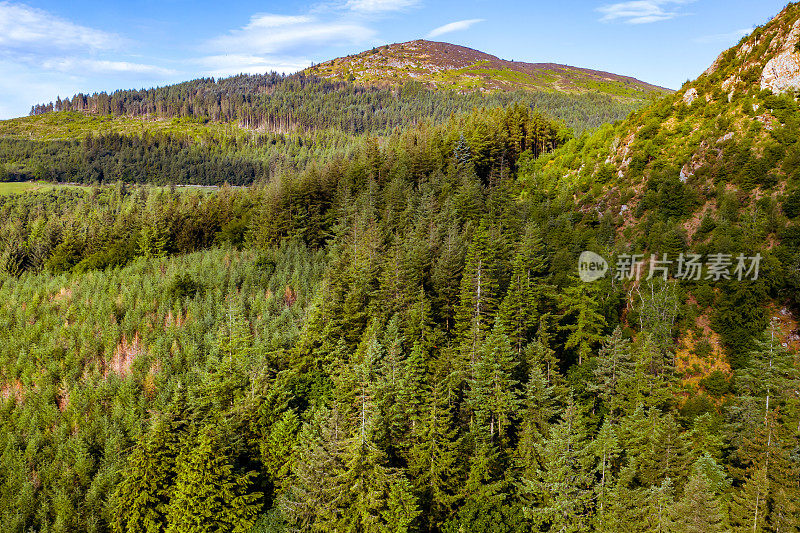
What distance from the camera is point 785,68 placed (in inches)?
2173

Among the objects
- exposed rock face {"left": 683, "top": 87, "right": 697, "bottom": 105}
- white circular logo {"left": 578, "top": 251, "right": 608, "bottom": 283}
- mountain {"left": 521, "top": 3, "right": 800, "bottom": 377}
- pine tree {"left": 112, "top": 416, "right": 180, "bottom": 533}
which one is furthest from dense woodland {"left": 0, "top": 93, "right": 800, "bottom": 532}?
exposed rock face {"left": 683, "top": 87, "right": 697, "bottom": 105}

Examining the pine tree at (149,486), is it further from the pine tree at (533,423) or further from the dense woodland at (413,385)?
the pine tree at (533,423)

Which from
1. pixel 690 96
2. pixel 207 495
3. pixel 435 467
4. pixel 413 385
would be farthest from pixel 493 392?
pixel 690 96

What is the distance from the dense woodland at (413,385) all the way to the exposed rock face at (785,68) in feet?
67.4

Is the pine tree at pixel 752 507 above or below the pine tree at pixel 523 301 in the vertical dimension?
below

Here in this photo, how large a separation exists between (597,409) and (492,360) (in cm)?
1154

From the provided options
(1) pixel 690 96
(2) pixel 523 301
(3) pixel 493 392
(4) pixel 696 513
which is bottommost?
(4) pixel 696 513

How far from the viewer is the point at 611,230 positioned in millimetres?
54469

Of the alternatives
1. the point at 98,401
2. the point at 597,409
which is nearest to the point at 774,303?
the point at 597,409

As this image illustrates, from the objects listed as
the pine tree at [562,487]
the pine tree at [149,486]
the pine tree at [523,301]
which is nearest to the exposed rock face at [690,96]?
the pine tree at [523,301]

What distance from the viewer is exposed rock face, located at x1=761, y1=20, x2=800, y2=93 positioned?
54438mm

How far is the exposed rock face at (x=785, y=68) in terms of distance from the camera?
179ft

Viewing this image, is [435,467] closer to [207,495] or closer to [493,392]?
[493,392]

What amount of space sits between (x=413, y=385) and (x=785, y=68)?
63.6m
